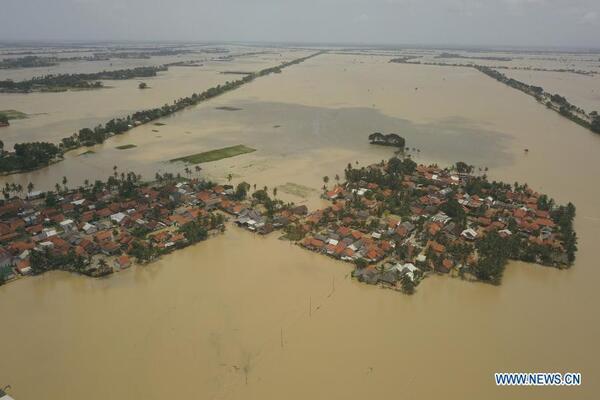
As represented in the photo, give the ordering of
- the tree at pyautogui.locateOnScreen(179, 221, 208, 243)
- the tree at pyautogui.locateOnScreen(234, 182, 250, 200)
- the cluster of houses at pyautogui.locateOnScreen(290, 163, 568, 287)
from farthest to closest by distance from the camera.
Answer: the tree at pyautogui.locateOnScreen(234, 182, 250, 200), the tree at pyautogui.locateOnScreen(179, 221, 208, 243), the cluster of houses at pyautogui.locateOnScreen(290, 163, 568, 287)

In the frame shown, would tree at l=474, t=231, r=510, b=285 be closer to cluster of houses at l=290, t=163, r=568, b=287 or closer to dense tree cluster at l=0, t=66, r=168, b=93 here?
cluster of houses at l=290, t=163, r=568, b=287

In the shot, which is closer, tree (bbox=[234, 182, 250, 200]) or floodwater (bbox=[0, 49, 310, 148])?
tree (bbox=[234, 182, 250, 200])

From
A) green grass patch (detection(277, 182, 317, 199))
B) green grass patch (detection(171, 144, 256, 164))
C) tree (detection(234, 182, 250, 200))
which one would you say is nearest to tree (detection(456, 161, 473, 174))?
green grass patch (detection(277, 182, 317, 199))

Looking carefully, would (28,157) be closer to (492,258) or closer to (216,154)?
(216,154)

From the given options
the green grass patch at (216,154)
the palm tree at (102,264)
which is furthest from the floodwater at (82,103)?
the palm tree at (102,264)

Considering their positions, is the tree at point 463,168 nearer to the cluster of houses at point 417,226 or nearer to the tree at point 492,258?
the cluster of houses at point 417,226

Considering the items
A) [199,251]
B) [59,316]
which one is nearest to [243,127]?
[199,251]
